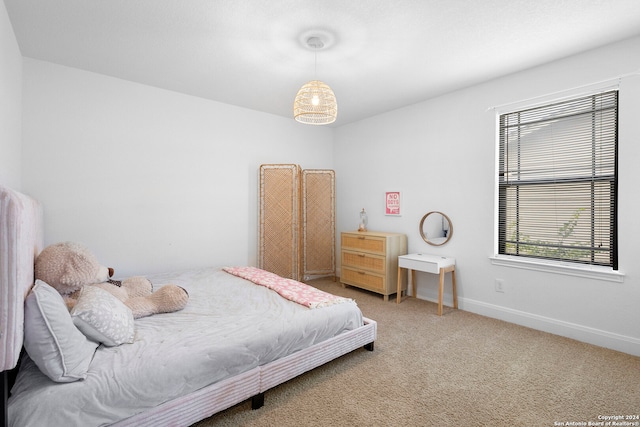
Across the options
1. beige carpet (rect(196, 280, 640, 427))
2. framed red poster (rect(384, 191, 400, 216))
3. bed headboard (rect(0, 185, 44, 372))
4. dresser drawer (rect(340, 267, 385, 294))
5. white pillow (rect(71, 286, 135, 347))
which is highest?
framed red poster (rect(384, 191, 400, 216))

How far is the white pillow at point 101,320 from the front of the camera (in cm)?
150

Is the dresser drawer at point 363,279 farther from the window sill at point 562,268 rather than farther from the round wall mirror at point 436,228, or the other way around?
the window sill at point 562,268

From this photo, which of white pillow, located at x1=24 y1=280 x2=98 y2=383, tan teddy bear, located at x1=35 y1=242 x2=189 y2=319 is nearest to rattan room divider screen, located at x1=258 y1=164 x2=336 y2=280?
tan teddy bear, located at x1=35 y1=242 x2=189 y2=319

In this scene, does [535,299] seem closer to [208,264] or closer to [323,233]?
[323,233]

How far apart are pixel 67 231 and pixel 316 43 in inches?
116

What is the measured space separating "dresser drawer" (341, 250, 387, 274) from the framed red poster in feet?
2.36

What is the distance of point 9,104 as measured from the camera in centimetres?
225

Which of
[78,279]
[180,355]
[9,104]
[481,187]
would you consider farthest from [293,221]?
[9,104]

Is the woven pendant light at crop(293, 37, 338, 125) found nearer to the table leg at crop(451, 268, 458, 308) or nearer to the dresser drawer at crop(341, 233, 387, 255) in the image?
the dresser drawer at crop(341, 233, 387, 255)

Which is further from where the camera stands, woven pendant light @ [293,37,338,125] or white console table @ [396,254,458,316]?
white console table @ [396,254,458,316]

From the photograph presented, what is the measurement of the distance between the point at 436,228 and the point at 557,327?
1483 millimetres

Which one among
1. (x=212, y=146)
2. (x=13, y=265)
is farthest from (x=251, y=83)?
(x=13, y=265)

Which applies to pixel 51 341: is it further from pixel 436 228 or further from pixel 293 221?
pixel 436 228

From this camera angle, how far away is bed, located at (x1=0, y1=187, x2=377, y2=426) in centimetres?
114
